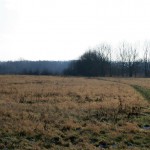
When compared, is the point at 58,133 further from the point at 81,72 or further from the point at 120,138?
the point at 81,72

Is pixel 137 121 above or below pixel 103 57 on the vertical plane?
below

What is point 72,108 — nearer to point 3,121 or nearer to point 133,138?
point 3,121

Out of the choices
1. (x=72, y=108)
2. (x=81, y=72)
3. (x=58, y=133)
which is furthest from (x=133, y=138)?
(x=81, y=72)

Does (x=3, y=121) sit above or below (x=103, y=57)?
below

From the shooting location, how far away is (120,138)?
1253 cm

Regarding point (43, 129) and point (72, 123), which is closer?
point (43, 129)

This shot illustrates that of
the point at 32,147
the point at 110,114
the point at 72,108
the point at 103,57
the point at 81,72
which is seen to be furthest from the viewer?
the point at 103,57

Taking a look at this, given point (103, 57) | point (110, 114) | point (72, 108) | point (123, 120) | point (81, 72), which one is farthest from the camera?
point (103, 57)

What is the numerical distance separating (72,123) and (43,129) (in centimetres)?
189

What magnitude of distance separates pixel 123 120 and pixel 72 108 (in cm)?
493

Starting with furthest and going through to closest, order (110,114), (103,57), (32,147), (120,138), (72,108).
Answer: (103,57) → (72,108) → (110,114) → (120,138) → (32,147)

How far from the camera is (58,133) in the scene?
12.9m

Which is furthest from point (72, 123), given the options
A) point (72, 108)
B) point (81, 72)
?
point (81, 72)

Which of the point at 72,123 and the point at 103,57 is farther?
the point at 103,57
